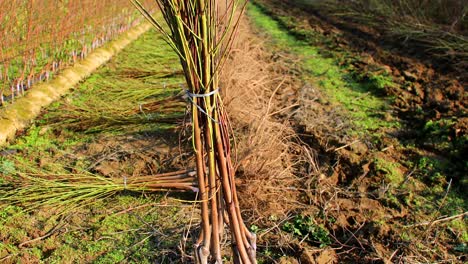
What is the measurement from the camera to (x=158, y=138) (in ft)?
12.4

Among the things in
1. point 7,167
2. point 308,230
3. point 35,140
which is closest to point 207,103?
point 308,230

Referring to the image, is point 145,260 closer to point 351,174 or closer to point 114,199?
point 114,199

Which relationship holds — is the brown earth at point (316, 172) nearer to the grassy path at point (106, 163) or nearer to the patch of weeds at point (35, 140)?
the grassy path at point (106, 163)

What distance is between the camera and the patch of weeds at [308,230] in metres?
2.63

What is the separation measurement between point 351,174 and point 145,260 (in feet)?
5.72

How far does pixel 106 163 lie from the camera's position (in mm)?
3367

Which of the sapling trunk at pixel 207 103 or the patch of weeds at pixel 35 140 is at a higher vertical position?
the sapling trunk at pixel 207 103

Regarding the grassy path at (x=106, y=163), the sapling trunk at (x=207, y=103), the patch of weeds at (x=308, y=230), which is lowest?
the patch of weeds at (x=308, y=230)

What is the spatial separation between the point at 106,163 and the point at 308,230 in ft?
5.37

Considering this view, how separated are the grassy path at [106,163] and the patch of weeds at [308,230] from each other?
66 cm

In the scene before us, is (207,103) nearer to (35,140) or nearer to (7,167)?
(7,167)

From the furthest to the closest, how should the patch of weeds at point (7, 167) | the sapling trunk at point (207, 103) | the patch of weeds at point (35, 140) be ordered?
1. the patch of weeds at point (35, 140)
2. the patch of weeds at point (7, 167)
3. the sapling trunk at point (207, 103)

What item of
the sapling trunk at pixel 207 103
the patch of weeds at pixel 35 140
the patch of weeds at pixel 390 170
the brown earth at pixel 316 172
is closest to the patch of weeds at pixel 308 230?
the brown earth at pixel 316 172

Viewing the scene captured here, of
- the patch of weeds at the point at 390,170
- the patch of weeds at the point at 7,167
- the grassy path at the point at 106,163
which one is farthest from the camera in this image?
the patch of weeds at the point at 390,170
